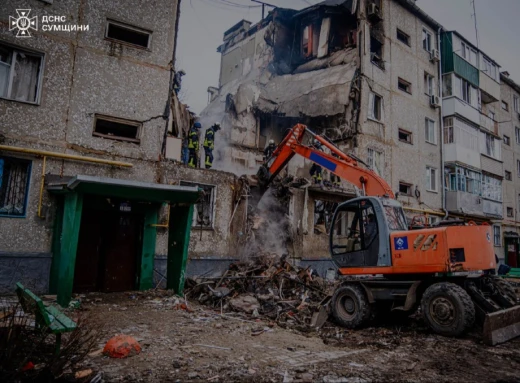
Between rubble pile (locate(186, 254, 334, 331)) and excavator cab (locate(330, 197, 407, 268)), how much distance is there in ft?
4.62

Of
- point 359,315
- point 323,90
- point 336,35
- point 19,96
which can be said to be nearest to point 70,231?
point 19,96

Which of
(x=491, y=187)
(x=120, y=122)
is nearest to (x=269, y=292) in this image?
(x=120, y=122)

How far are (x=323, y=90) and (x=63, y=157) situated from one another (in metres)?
13.4

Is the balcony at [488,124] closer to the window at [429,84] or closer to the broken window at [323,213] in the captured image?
the window at [429,84]

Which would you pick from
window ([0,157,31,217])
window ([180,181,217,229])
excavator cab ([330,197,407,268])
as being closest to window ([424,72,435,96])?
window ([180,181,217,229])

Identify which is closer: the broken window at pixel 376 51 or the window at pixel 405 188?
the broken window at pixel 376 51

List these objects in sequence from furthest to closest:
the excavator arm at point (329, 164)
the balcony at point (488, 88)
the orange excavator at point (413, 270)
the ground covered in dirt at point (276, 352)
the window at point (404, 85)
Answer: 1. the balcony at point (488, 88)
2. the window at point (404, 85)
3. the excavator arm at point (329, 164)
4. the orange excavator at point (413, 270)
5. the ground covered in dirt at point (276, 352)

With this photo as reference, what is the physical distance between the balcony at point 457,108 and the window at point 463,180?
11.1ft

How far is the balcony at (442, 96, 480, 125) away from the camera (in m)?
22.2

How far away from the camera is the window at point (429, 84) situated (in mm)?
22459

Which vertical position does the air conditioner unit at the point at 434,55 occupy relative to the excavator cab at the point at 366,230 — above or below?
above

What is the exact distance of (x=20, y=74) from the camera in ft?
32.6

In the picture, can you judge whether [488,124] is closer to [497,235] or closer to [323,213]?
[497,235]

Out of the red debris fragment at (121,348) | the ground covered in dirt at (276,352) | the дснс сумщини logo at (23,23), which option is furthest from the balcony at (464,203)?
the дснс сумщини logo at (23,23)
